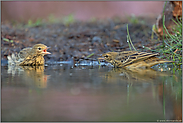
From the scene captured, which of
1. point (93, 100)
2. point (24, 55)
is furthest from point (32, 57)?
point (93, 100)

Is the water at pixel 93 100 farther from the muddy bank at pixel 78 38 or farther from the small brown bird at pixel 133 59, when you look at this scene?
the muddy bank at pixel 78 38

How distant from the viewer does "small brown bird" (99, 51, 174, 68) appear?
17.3 feet

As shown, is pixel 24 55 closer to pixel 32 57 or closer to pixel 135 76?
pixel 32 57

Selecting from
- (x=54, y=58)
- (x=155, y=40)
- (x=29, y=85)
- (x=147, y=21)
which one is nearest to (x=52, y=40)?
(x=54, y=58)

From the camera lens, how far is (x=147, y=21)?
9672 millimetres

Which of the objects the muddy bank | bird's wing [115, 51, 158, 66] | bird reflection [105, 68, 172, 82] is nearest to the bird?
the muddy bank

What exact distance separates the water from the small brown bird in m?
1.48

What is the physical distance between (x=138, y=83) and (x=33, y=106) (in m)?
1.67

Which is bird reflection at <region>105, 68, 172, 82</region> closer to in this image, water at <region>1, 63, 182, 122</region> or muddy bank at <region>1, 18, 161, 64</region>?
water at <region>1, 63, 182, 122</region>

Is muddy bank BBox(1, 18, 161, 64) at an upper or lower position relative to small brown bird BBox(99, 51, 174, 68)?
upper

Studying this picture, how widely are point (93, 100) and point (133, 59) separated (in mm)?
3003

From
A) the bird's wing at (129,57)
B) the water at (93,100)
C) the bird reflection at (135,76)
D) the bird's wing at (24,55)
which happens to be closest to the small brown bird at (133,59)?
the bird's wing at (129,57)

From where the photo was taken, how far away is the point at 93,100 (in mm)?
2586

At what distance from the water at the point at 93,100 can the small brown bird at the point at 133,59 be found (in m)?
1.48
